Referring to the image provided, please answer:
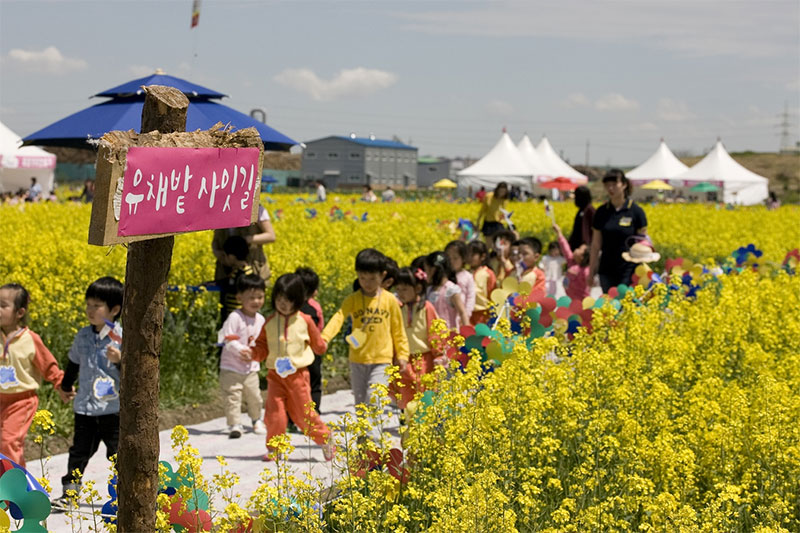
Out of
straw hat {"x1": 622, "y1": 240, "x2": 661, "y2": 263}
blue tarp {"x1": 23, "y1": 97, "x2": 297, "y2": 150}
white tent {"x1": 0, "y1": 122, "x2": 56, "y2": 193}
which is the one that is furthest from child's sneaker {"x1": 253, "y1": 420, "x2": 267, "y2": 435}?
white tent {"x1": 0, "y1": 122, "x2": 56, "y2": 193}

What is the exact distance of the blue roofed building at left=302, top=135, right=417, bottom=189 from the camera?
83750 millimetres

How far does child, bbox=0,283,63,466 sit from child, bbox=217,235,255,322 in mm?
2216

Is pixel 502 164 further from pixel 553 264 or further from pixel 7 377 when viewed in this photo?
pixel 7 377

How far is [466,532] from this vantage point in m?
3.06

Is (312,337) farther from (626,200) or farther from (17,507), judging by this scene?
(626,200)

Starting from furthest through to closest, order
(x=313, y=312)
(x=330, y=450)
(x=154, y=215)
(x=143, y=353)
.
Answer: (x=313, y=312) → (x=330, y=450) → (x=143, y=353) → (x=154, y=215)

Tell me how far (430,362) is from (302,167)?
8119cm

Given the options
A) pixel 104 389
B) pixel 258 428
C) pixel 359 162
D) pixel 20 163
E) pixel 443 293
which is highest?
pixel 359 162

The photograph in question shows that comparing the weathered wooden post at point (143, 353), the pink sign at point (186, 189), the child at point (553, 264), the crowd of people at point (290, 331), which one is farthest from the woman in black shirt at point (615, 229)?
the weathered wooden post at point (143, 353)

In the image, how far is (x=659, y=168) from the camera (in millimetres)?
44625

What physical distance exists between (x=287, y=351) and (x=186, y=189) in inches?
131

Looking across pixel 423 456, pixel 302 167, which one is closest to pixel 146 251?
pixel 423 456

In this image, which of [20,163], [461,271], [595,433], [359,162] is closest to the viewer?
[595,433]

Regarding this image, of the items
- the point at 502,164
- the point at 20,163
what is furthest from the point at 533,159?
the point at 20,163
